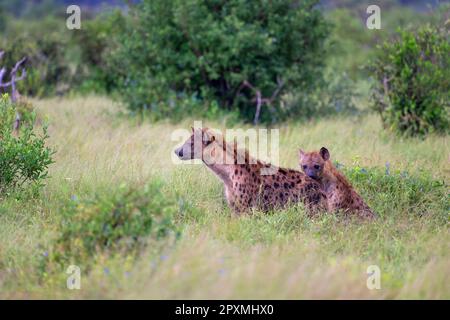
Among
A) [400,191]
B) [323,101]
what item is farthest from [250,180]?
[323,101]

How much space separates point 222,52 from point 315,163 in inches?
212

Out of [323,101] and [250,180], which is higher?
[323,101]

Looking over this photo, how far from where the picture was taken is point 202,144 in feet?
25.0

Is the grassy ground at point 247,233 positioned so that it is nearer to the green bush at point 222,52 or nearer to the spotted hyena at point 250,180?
the spotted hyena at point 250,180

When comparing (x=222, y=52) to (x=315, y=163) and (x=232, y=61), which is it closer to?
(x=232, y=61)

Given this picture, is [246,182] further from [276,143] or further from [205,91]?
[205,91]

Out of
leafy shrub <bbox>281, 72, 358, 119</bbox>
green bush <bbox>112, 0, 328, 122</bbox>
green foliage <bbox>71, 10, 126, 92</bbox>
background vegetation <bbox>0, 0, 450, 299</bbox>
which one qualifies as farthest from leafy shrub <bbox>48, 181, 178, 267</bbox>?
green foliage <bbox>71, 10, 126, 92</bbox>

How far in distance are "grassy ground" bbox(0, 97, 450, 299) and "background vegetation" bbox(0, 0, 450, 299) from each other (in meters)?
0.02

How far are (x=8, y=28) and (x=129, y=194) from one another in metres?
19.1

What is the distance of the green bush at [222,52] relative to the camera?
1221 centimetres

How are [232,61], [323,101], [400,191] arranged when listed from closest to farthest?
[400,191] → [232,61] → [323,101]

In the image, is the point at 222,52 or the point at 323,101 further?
the point at 323,101

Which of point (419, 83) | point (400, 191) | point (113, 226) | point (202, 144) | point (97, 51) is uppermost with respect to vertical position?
point (97, 51)

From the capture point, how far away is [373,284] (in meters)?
5.47
